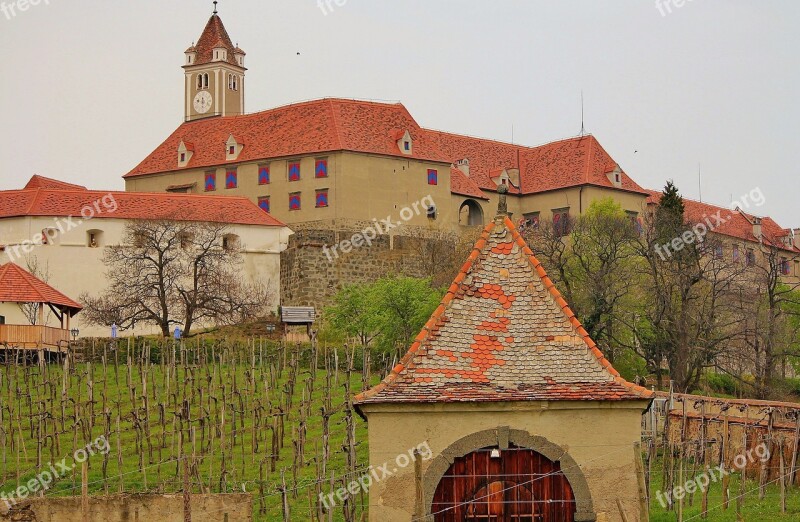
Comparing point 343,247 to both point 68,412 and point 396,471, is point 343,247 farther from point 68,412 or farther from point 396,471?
point 396,471

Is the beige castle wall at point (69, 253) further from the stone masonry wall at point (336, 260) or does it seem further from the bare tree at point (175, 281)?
the stone masonry wall at point (336, 260)

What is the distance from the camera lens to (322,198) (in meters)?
89.3

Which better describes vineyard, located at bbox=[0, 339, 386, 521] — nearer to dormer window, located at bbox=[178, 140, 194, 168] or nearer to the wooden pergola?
the wooden pergola

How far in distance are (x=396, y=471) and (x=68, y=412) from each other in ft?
90.3

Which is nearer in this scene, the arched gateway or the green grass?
the arched gateway

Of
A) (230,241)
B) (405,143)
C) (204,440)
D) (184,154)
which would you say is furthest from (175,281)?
(204,440)

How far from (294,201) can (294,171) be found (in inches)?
68.4

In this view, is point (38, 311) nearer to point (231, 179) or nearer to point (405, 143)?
point (231, 179)

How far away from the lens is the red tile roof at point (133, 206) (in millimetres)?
83688

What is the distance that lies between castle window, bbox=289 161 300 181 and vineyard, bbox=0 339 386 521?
3560cm

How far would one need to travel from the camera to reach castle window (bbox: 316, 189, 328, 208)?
89.0m

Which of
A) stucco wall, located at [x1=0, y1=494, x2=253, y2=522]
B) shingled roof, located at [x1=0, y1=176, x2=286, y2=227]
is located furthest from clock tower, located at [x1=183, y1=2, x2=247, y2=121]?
stucco wall, located at [x1=0, y1=494, x2=253, y2=522]

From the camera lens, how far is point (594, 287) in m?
69.2

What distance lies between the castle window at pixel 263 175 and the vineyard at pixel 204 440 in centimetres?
3677
